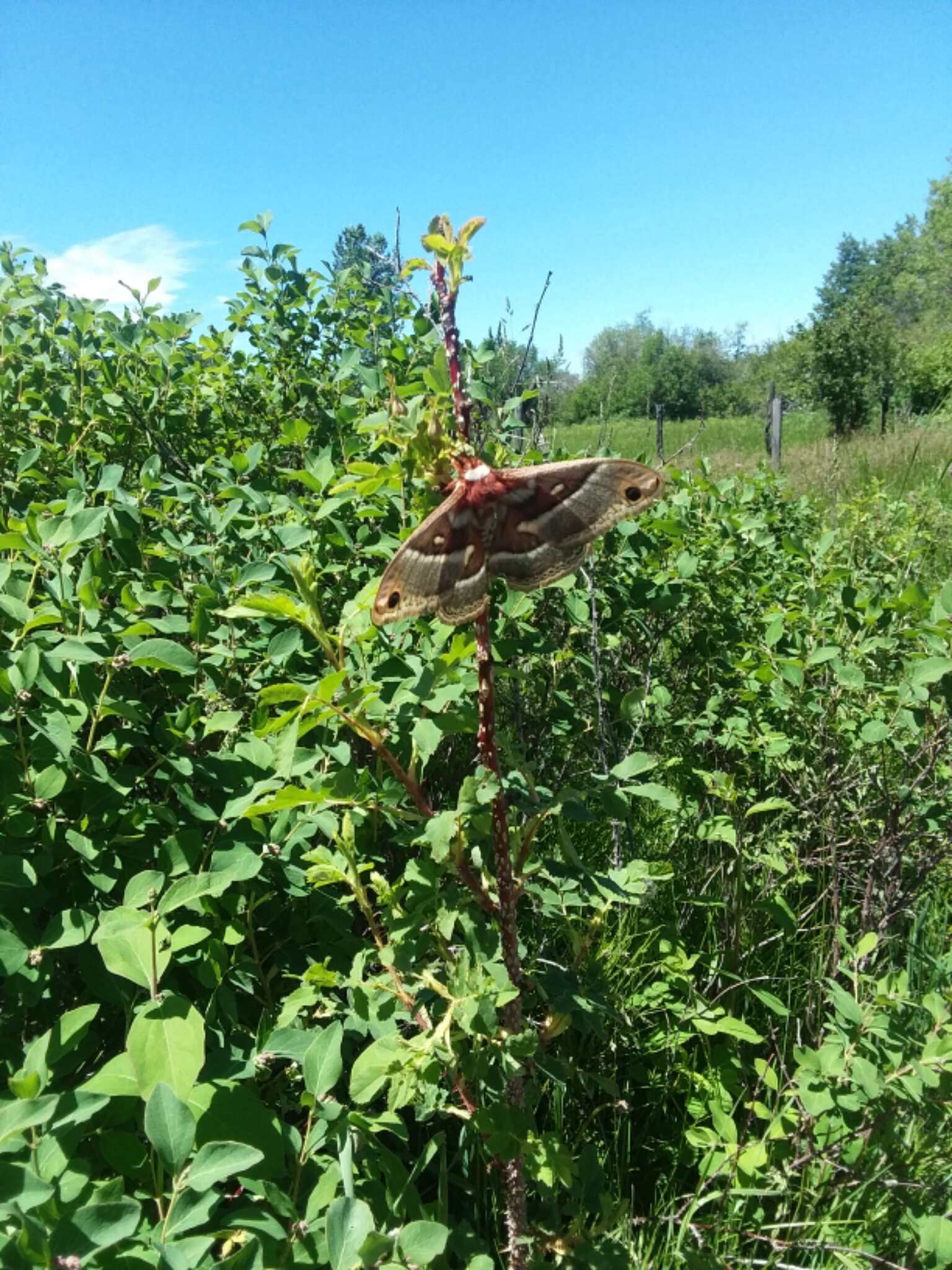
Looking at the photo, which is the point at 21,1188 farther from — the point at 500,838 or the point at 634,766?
the point at 634,766

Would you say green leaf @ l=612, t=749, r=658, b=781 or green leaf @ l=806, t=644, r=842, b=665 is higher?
green leaf @ l=806, t=644, r=842, b=665

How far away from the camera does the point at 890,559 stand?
3.76 m

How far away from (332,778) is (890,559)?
10.4 ft

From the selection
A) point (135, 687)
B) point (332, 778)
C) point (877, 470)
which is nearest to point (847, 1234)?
point (332, 778)

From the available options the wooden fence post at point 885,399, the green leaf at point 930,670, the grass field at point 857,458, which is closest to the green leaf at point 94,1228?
the green leaf at point 930,670

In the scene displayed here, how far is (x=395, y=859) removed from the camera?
8.22ft

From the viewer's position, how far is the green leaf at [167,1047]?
3.56ft

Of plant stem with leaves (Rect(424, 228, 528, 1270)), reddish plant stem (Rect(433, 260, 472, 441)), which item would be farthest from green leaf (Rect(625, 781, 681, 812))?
reddish plant stem (Rect(433, 260, 472, 441))

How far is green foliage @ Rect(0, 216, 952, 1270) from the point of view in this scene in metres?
1.28

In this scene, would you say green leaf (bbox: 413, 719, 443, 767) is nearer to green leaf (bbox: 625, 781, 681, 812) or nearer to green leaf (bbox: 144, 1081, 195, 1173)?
green leaf (bbox: 625, 781, 681, 812)

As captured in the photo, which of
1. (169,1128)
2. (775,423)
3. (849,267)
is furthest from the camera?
(849,267)

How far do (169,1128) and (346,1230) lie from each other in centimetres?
25

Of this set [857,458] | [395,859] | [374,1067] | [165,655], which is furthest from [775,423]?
[374,1067]

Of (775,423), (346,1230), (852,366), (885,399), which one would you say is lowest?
(346,1230)
